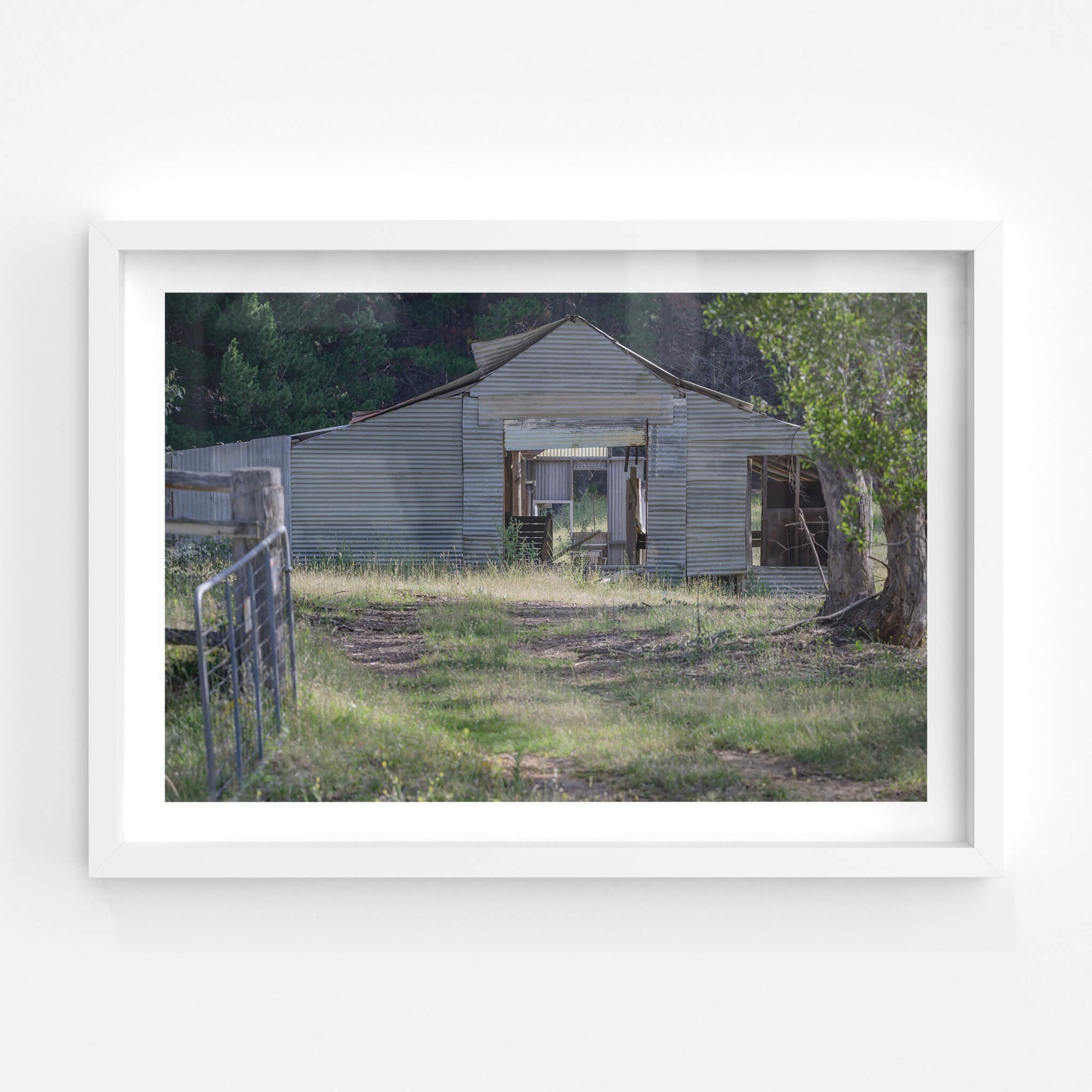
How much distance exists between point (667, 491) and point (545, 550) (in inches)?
18.8

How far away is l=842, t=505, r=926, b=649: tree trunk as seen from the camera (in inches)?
122

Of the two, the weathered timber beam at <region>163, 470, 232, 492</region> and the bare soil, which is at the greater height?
the weathered timber beam at <region>163, 470, 232, 492</region>

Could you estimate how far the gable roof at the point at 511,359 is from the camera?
310 centimetres

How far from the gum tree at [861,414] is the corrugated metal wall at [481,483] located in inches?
34.1

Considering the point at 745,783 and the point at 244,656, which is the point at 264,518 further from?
the point at 745,783

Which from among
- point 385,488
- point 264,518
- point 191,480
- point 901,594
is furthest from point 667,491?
point 191,480

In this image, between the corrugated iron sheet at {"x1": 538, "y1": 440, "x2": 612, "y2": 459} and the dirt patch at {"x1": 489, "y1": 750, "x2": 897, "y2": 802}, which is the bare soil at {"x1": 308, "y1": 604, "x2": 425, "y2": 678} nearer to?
the dirt patch at {"x1": 489, "y1": 750, "x2": 897, "y2": 802}

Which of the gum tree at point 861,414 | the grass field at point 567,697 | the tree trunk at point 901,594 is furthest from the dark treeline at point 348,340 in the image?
the tree trunk at point 901,594

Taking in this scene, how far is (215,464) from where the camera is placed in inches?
122

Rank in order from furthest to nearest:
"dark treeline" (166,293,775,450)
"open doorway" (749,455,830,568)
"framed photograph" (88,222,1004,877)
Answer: "open doorway" (749,455,830,568)
"dark treeline" (166,293,775,450)
"framed photograph" (88,222,1004,877)

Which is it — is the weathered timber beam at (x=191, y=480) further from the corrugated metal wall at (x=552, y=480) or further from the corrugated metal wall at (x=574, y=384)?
the corrugated metal wall at (x=552, y=480)

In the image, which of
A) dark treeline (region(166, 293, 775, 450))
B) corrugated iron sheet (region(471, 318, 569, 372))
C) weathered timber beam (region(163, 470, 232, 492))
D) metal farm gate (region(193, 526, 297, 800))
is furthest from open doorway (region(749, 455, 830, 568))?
weathered timber beam (region(163, 470, 232, 492))

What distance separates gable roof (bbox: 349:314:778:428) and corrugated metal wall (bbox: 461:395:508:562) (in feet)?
0.21
